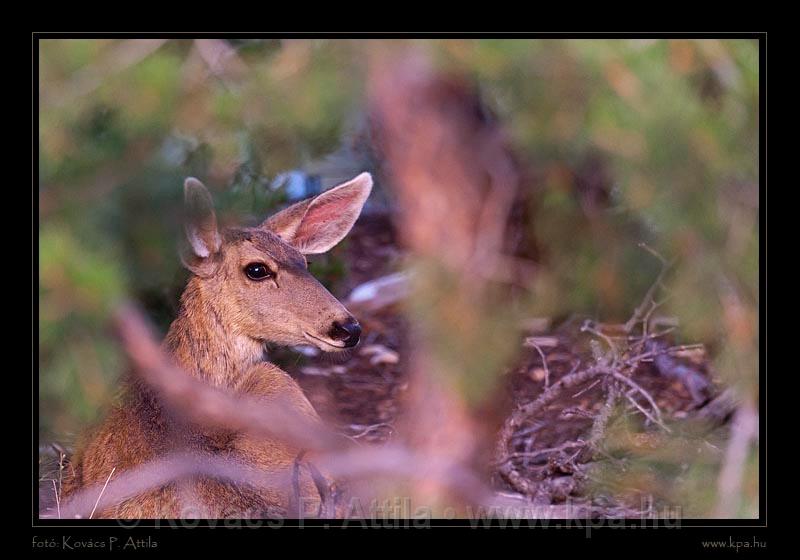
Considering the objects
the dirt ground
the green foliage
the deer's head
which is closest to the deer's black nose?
the deer's head

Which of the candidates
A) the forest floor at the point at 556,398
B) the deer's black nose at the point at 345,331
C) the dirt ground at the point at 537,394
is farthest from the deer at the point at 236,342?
the forest floor at the point at 556,398

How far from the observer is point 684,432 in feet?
11.7

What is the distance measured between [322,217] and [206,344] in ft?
1.93

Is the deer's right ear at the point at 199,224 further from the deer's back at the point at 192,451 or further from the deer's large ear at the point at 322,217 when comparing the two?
the deer's back at the point at 192,451

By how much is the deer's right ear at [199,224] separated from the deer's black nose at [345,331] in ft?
1.56

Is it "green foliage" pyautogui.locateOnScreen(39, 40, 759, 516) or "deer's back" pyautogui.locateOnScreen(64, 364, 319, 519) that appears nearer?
"green foliage" pyautogui.locateOnScreen(39, 40, 759, 516)

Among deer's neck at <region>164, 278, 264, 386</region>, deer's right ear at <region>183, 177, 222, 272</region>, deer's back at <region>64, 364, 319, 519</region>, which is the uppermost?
deer's right ear at <region>183, 177, 222, 272</region>

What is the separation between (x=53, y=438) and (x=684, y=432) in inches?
85.7

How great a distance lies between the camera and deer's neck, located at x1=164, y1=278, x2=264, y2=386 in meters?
3.48

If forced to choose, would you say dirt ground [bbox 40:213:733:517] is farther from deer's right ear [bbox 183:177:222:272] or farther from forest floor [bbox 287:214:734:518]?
deer's right ear [bbox 183:177:222:272]

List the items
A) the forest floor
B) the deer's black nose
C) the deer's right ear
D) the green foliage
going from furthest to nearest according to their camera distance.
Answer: the forest floor
the deer's black nose
the deer's right ear
the green foliage

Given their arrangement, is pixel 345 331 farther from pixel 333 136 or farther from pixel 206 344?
pixel 333 136

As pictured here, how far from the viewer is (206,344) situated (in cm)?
349
